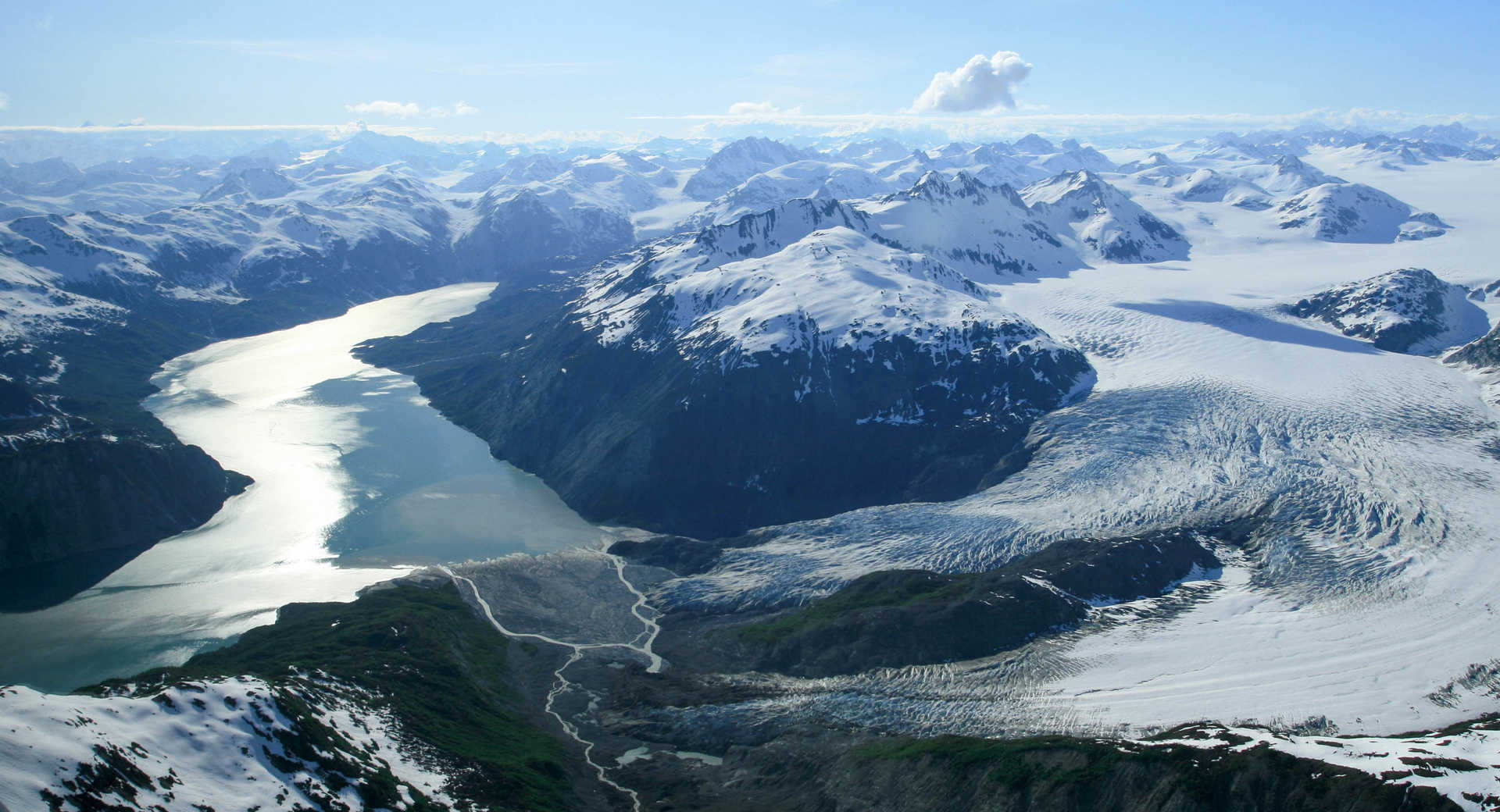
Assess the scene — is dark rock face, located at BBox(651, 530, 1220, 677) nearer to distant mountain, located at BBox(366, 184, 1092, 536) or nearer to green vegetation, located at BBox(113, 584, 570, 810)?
green vegetation, located at BBox(113, 584, 570, 810)

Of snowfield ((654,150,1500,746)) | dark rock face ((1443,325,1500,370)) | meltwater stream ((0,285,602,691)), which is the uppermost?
dark rock face ((1443,325,1500,370))

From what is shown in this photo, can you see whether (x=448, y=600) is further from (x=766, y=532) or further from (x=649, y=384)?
(x=649, y=384)

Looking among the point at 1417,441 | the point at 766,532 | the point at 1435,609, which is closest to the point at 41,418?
the point at 766,532

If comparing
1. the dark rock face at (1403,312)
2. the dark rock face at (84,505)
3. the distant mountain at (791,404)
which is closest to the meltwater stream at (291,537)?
the dark rock face at (84,505)

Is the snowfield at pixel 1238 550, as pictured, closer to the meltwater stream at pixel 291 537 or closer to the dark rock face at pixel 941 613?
the dark rock face at pixel 941 613

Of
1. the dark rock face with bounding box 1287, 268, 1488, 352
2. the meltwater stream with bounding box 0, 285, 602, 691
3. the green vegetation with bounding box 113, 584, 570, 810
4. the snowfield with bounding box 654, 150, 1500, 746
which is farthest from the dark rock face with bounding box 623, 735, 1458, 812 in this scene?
the dark rock face with bounding box 1287, 268, 1488, 352
